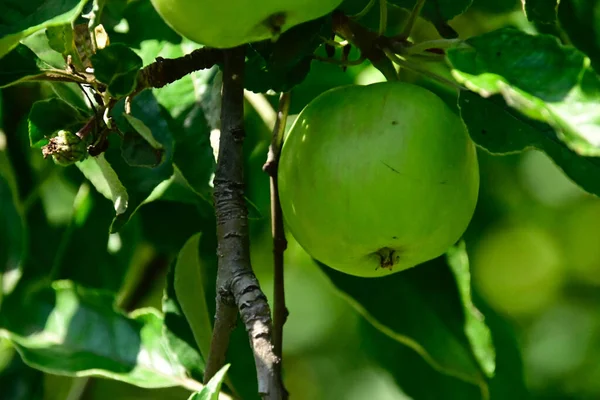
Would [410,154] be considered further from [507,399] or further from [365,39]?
[507,399]

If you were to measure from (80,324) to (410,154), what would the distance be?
613mm

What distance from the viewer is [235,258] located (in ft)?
2.36

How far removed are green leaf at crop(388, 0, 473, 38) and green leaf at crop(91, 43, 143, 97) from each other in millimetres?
293

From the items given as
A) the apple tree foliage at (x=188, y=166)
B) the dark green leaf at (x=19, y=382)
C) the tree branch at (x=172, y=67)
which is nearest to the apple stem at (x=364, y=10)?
the apple tree foliage at (x=188, y=166)

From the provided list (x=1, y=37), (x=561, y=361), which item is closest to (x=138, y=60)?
(x=1, y=37)

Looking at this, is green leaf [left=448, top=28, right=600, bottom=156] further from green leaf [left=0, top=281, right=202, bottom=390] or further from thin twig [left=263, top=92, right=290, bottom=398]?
green leaf [left=0, top=281, right=202, bottom=390]

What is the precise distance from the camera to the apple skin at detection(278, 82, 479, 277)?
0.75m

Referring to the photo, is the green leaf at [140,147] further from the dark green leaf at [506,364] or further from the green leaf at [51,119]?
the dark green leaf at [506,364]

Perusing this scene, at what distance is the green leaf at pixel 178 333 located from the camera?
109 cm

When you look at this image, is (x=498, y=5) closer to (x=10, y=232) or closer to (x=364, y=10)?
(x=364, y=10)

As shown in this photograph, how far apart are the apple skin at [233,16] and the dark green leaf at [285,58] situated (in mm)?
85

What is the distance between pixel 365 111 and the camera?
2.53 feet

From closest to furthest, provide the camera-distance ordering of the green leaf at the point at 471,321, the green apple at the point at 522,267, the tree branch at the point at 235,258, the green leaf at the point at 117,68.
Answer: the tree branch at the point at 235,258 < the green leaf at the point at 117,68 < the green leaf at the point at 471,321 < the green apple at the point at 522,267

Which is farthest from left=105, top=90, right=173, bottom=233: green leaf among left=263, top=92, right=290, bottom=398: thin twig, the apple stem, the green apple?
the green apple
